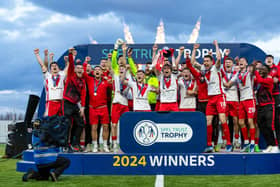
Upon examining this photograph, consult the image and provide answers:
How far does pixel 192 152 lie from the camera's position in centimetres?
718

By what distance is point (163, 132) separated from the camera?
23.6 feet

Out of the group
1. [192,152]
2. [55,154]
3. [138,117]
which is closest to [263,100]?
[192,152]

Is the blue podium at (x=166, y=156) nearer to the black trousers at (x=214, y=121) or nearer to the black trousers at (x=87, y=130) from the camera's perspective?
the black trousers at (x=214, y=121)

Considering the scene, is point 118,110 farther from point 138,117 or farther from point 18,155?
point 18,155

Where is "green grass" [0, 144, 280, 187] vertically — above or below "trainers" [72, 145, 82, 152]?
below

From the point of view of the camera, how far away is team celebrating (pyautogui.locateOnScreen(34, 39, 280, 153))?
7.51 meters

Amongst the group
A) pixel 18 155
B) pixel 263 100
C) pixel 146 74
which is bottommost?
pixel 18 155

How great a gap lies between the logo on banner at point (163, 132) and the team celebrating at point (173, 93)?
2.12 feet

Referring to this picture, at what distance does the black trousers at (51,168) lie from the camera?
6.10m

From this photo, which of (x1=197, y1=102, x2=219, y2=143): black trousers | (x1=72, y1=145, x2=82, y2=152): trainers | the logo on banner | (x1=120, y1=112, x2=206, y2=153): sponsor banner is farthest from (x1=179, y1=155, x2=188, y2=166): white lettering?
(x1=72, y1=145, x2=82, y2=152): trainers

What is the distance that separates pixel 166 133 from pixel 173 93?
1.00 m

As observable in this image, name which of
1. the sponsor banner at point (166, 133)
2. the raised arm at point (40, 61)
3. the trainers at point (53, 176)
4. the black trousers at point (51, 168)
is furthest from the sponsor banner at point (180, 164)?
the raised arm at point (40, 61)

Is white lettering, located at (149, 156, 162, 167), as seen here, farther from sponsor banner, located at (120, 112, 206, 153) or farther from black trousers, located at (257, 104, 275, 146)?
black trousers, located at (257, 104, 275, 146)

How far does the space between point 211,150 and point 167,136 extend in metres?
0.97
